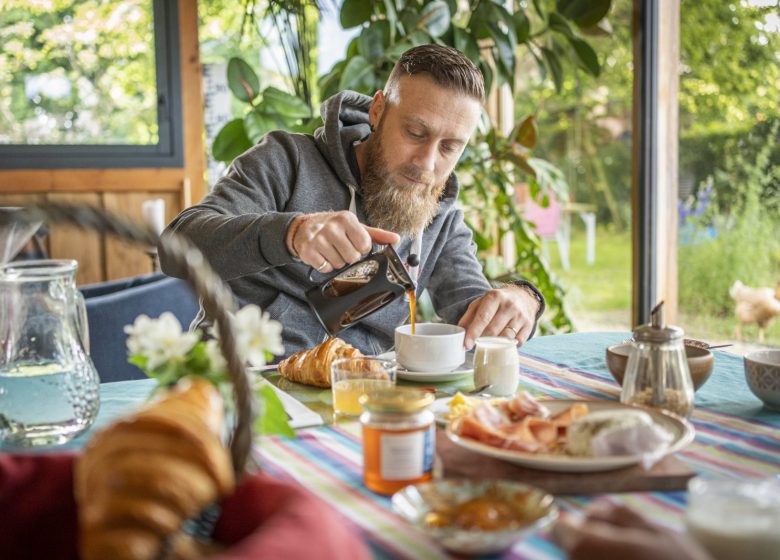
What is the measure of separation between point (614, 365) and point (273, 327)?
2.24 ft

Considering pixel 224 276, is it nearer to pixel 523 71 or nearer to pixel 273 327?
pixel 273 327

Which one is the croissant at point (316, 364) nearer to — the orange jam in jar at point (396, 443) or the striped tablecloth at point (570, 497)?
the striped tablecloth at point (570, 497)

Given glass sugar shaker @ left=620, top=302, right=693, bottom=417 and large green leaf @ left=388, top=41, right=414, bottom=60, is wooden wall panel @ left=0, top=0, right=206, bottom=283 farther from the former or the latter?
glass sugar shaker @ left=620, top=302, right=693, bottom=417

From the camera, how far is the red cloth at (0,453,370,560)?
0.63m

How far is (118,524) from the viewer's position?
0.54 meters

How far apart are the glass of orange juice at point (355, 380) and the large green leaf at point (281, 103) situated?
1.81 metres

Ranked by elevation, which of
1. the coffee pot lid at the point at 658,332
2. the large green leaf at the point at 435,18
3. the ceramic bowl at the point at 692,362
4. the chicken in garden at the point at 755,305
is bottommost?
the chicken in garden at the point at 755,305

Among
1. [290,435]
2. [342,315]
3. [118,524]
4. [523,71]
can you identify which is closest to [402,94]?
[342,315]

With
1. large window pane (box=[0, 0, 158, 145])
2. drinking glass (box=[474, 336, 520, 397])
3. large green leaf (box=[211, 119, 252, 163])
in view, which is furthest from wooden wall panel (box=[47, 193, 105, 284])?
drinking glass (box=[474, 336, 520, 397])

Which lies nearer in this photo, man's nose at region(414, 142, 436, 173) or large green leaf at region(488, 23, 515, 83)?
man's nose at region(414, 142, 436, 173)

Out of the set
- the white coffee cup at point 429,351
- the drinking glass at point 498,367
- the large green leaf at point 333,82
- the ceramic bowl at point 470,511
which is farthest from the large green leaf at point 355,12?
the ceramic bowl at point 470,511

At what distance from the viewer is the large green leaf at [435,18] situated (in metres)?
2.88

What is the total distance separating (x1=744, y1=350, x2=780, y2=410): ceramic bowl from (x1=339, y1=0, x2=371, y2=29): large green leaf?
206 centimetres

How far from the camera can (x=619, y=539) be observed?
1.98 feet
